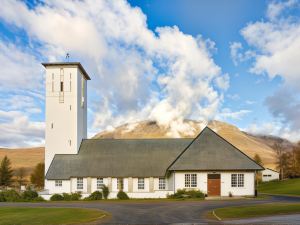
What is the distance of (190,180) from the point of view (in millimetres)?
49938

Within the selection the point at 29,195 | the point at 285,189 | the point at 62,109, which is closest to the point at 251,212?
the point at 29,195

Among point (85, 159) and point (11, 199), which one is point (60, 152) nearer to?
point (85, 159)

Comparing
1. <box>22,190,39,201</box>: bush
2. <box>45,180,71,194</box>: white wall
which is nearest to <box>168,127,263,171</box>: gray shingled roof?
<box>45,180,71,194</box>: white wall

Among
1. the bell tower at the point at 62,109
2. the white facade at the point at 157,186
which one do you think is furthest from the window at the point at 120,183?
the bell tower at the point at 62,109

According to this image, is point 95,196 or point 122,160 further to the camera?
point 122,160

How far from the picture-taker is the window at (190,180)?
49812 mm

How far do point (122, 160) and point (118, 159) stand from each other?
60cm

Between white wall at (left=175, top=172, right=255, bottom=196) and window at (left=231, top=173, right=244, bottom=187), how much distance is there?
358 mm

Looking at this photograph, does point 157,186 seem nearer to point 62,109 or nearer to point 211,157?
point 211,157

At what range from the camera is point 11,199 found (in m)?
49.9

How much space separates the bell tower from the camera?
57.8m

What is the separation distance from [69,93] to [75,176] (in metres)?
12.3

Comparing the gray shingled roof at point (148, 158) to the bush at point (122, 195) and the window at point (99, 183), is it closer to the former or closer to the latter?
the window at point (99, 183)

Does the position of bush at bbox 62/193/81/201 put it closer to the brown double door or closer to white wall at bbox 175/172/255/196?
white wall at bbox 175/172/255/196
